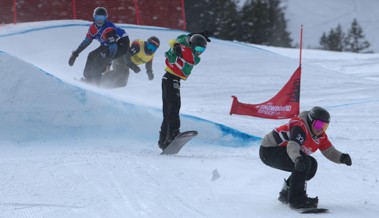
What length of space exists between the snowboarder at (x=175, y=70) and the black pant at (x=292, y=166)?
2.38 meters

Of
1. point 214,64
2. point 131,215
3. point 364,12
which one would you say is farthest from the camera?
point 364,12

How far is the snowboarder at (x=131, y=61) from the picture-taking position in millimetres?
11336

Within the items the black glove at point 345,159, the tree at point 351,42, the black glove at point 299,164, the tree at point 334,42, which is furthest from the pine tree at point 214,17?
the black glove at point 299,164

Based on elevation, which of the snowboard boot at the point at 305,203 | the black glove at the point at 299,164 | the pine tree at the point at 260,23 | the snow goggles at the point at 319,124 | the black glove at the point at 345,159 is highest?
the snow goggles at the point at 319,124

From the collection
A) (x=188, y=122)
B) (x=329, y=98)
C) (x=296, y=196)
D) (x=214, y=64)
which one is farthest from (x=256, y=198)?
(x=214, y=64)

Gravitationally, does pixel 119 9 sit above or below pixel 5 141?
above

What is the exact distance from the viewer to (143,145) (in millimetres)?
8680

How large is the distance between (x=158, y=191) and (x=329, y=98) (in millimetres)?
8650

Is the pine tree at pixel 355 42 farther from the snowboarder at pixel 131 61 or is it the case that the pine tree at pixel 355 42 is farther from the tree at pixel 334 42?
the snowboarder at pixel 131 61

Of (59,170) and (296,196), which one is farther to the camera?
(59,170)

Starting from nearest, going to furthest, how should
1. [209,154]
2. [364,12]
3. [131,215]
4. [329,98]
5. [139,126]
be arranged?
[131,215] < [209,154] < [139,126] < [329,98] < [364,12]

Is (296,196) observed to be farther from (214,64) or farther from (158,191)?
(214,64)

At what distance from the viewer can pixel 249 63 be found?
16.8m

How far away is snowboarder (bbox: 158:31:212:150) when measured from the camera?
311 inches
